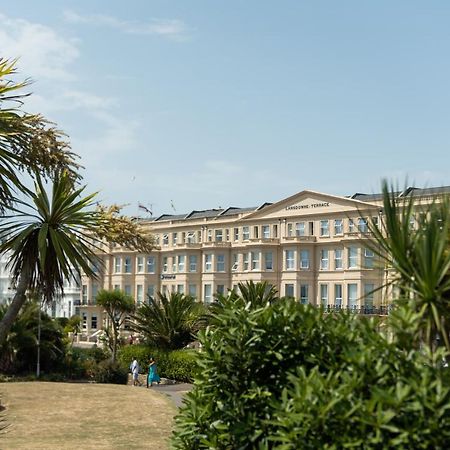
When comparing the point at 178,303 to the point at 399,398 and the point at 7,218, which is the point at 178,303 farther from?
the point at 399,398

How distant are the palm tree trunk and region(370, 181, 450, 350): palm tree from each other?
677 centimetres

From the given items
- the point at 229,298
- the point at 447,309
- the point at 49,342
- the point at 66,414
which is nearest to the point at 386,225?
the point at 447,309

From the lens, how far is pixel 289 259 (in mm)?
72812

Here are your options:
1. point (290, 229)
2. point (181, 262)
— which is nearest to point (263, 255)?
point (290, 229)

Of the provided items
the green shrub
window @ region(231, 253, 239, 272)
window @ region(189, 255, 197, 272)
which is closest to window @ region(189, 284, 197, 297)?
window @ region(189, 255, 197, 272)

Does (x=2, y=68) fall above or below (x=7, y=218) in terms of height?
above

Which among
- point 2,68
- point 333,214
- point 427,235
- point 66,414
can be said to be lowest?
point 66,414

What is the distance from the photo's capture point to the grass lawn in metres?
22.5

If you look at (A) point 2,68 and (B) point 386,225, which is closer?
(B) point 386,225

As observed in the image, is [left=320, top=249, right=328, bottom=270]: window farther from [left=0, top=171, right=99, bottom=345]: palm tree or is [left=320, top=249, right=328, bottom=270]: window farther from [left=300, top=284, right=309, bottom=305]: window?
[left=0, top=171, right=99, bottom=345]: palm tree

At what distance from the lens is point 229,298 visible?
10539 millimetres

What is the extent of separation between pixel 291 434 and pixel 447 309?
219 centimetres

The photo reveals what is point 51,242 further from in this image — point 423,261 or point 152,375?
point 152,375

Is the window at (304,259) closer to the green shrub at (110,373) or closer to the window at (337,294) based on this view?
the window at (337,294)
